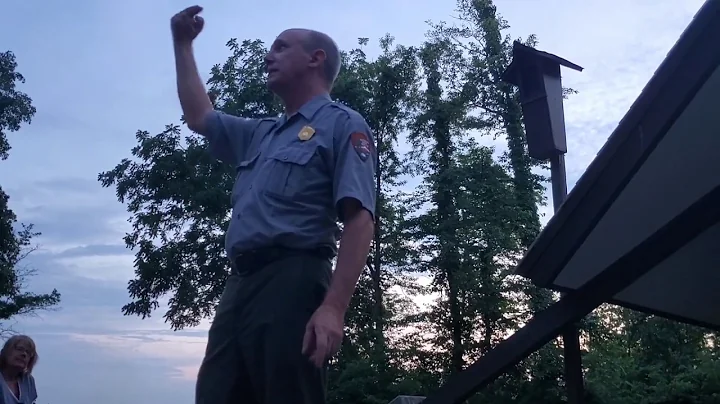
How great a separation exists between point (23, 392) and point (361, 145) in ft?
9.38

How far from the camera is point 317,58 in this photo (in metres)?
1.80

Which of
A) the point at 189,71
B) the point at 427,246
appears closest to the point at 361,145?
the point at 189,71

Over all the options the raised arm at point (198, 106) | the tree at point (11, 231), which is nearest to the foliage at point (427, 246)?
the tree at point (11, 231)

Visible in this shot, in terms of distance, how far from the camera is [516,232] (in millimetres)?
14664

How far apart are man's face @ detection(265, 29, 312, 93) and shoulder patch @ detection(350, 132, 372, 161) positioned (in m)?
0.24

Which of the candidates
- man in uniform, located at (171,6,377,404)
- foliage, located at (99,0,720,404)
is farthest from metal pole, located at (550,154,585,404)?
foliage, located at (99,0,720,404)

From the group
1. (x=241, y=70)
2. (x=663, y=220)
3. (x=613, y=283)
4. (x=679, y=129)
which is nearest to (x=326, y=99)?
(x=679, y=129)

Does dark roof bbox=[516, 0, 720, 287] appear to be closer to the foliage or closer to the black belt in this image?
the black belt

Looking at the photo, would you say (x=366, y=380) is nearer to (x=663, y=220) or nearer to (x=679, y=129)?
(x=663, y=220)

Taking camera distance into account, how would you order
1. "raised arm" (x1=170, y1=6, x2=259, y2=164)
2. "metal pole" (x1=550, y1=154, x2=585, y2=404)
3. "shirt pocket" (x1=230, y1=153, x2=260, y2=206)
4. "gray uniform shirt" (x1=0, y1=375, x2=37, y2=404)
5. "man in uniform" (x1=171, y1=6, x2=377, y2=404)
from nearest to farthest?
"man in uniform" (x1=171, y1=6, x2=377, y2=404) < "shirt pocket" (x1=230, y1=153, x2=260, y2=206) < "raised arm" (x1=170, y1=6, x2=259, y2=164) < "gray uniform shirt" (x1=0, y1=375, x2=37, y2=404) < "metal pole" (x1=550, y1=154, x2=585, y2=404)

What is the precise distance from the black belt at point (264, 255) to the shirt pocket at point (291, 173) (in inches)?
4.7

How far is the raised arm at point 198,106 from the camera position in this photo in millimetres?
1919

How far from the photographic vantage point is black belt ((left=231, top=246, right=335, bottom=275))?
1.58 metres

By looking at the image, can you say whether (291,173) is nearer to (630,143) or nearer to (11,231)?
(630,143)
